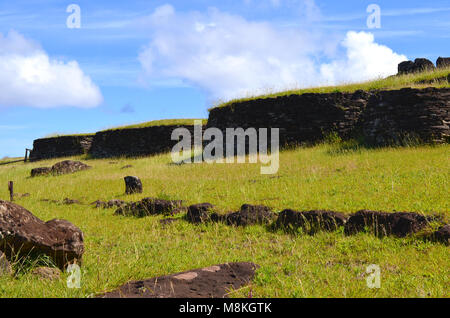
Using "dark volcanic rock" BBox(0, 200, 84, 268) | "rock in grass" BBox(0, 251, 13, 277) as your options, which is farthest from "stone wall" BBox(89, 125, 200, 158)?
"rock in grass" BBox(0, 251, 13, 277)

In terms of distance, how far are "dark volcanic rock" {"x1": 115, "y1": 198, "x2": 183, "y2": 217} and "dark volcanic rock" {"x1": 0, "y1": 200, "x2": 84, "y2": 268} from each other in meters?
5.55

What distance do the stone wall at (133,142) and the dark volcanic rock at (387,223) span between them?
81.0 feet

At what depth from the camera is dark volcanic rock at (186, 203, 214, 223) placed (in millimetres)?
10805

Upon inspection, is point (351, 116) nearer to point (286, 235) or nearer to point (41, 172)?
point (286, 235)

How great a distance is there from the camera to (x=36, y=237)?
6105 mm

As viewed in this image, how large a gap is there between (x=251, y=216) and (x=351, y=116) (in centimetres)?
1483

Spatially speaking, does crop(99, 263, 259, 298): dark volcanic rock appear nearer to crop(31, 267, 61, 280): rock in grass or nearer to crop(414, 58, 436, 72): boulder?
crop(31, 267, 61, 280): rock in grass

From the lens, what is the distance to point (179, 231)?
10.1 m

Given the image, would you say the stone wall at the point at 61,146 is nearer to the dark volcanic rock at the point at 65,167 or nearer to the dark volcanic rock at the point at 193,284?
the dark volcanic rock at the point at 65,167

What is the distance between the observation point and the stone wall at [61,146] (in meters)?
39.3

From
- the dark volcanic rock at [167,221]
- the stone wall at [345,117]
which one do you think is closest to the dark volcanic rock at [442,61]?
the stone wall at [345,117]

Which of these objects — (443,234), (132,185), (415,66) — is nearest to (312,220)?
(443,234)
